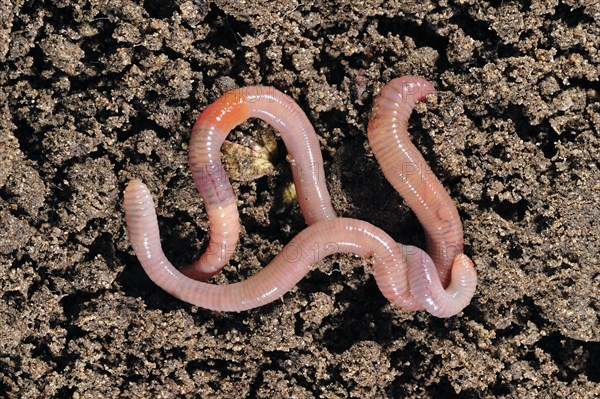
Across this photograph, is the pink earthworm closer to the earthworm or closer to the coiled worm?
the coiled worm

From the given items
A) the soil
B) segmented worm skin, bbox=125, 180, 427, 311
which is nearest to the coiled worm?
segmented worm skin, bbox=125, 180, 427, 311

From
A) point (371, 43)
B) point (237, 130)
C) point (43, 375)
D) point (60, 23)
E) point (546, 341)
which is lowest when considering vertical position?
point (546, 341)

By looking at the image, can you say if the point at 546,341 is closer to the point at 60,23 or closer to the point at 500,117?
the point at 500,117

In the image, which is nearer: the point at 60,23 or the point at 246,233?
the point at 60,23

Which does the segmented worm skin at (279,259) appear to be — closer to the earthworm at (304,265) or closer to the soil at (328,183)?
the earthworm at (304,265)

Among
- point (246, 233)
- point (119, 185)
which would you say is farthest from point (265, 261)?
point (119, 185)

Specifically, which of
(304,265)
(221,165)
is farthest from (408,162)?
(221,165)
